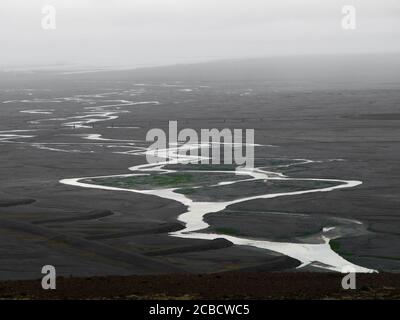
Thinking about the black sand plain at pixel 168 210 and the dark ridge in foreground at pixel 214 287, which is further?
the black sand plain at pixel 168 210

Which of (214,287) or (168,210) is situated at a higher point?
(214,287)

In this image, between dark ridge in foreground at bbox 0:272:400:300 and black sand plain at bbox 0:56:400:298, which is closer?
dark ridge in foreground at bbox 0:272:400:300

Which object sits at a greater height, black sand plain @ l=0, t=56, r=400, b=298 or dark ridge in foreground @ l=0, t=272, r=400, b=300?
dark ridge in foreground @ l=0, t=272, r=400, b=300

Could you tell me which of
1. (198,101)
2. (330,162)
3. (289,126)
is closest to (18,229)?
(330,162)

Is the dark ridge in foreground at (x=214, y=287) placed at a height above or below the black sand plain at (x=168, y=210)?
above

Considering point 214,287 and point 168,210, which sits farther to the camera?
point 168,210
